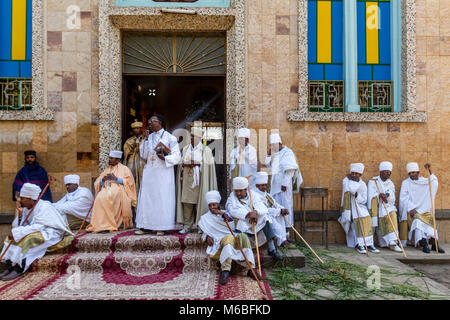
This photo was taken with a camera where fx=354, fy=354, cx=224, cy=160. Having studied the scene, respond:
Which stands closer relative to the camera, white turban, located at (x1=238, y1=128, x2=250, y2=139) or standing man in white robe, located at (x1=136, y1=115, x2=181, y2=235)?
standing man in white robe, located at (x1=136, y1=115, x2=181, y2=235)

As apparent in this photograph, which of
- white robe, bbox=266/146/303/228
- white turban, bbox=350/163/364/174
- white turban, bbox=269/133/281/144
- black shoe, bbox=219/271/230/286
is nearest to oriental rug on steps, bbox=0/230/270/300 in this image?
black shoe, bbox=219/271/230/286

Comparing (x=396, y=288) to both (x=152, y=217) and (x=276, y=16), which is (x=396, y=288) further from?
(x=276, y=16)

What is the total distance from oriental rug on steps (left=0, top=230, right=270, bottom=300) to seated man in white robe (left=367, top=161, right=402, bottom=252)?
10.4 ft

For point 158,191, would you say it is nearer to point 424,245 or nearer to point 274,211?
point 274,211

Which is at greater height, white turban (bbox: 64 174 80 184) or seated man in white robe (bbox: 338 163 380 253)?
white turban (bbox: 64 174 80 184)

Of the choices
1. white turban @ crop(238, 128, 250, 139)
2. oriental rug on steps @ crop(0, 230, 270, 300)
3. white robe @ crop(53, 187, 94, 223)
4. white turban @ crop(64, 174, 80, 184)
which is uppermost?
white turban @ crop(238, 128, 250, 139)

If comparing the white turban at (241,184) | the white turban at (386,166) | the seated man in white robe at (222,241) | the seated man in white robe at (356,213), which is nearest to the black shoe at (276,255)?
the seated man in white robe at (222,241)

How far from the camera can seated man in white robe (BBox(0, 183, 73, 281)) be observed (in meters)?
4.82

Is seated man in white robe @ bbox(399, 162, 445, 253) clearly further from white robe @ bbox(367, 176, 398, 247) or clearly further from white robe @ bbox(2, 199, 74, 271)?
white robe @ bbox(2, 199, 74, 271)

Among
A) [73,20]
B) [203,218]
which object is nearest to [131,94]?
[73,20]

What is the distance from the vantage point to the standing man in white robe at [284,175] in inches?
246

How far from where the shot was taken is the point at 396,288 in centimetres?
448

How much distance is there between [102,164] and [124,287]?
297cm

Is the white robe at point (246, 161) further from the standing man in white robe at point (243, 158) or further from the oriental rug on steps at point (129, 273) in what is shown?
the oriental rug on steps at point (129, 273)
